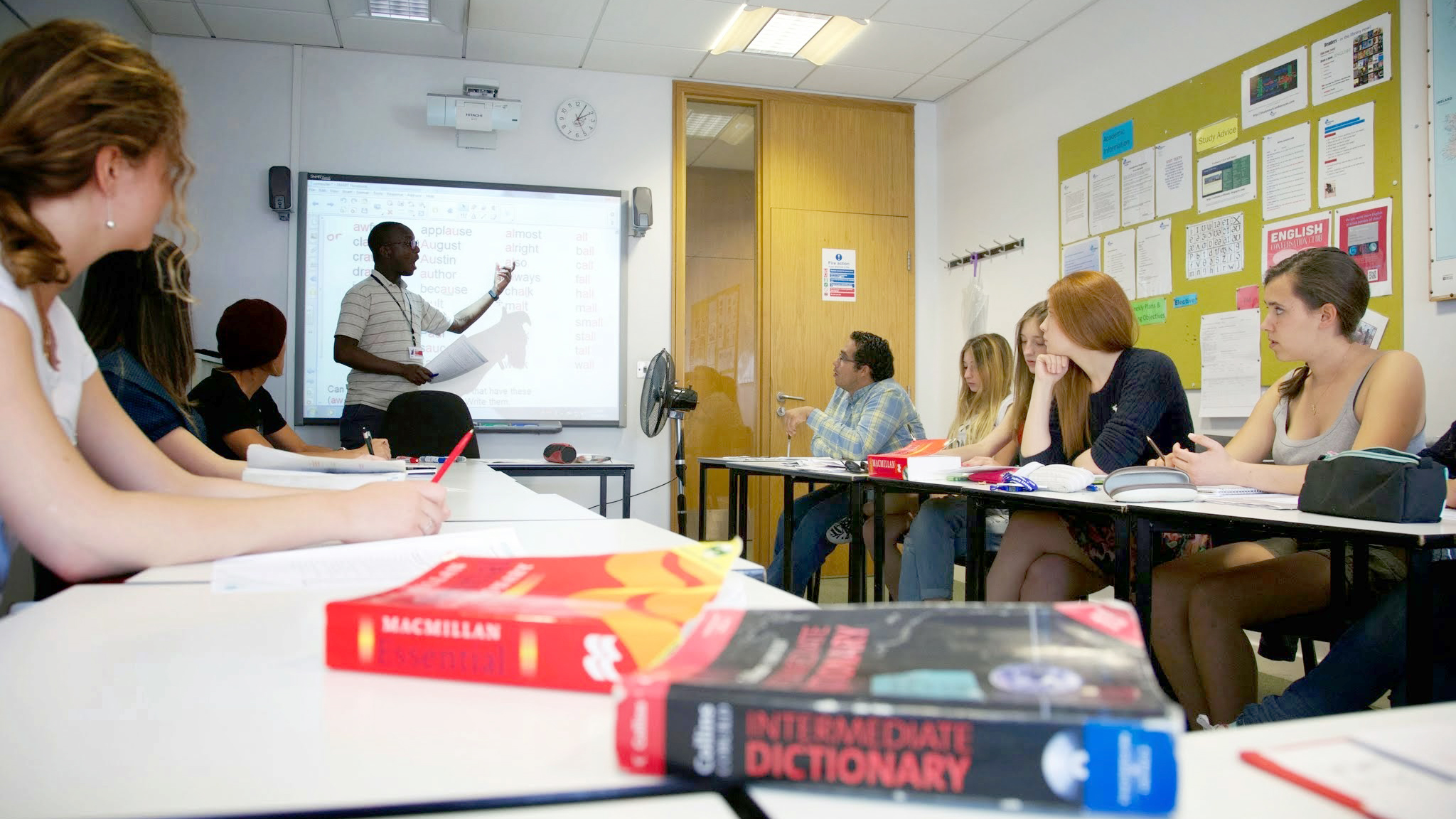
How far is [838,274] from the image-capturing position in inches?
199

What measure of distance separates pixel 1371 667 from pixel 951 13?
11.5 ft

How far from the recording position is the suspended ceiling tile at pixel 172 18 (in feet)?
12.9

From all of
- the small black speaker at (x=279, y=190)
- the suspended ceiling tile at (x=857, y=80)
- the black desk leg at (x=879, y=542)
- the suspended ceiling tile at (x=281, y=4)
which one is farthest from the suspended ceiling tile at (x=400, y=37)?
the black desk leg at (x=879, y=542)

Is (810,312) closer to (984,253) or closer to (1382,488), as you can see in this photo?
(984,253)

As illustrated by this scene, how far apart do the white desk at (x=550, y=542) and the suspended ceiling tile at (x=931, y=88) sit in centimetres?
431

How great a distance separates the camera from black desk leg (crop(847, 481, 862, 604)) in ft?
9.35

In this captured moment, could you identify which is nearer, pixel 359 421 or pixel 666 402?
pixel 359 421

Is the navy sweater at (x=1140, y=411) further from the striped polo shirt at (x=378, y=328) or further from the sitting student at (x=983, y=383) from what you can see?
the striped polo shirt at (x=378, y=328)

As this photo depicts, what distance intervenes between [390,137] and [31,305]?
391cm

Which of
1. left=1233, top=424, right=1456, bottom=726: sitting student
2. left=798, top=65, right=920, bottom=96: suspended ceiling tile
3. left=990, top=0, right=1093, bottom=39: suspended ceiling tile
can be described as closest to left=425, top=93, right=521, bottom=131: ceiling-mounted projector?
left=798, top=65, right=920, bottom=96: suspended ceiling tile

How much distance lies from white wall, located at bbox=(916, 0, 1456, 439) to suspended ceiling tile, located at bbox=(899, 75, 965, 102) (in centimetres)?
7

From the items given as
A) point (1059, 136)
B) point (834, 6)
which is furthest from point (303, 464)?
point (1059, 136)

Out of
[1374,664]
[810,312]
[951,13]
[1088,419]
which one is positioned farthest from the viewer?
[810,312]

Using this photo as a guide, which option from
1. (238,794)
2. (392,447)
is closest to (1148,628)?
(238,794)
